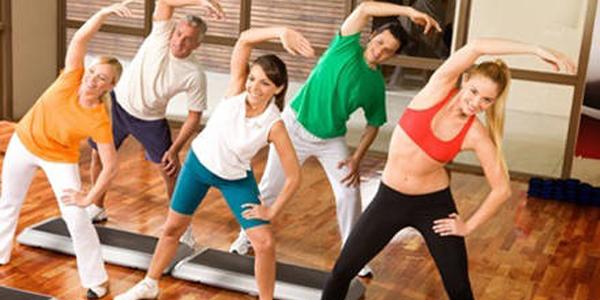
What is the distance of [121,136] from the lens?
15.3 feet

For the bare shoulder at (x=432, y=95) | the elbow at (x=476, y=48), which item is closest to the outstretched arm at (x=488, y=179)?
the bare shoulder at (x=432, y=95)

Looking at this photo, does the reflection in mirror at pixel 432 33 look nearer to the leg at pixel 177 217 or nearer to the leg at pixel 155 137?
the leg at pixel 155 137

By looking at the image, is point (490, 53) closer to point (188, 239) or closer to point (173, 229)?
point (173, 229)

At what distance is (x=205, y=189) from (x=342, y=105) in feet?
2.95

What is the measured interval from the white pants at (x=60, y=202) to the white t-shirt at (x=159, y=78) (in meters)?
0.79

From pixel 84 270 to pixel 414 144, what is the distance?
164 cm

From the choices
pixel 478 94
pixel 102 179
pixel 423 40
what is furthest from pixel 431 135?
pixel 423 40

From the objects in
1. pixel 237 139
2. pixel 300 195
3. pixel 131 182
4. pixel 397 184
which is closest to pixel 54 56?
pixel 131 182

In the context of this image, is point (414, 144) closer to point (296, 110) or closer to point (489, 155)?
point (489, 155)

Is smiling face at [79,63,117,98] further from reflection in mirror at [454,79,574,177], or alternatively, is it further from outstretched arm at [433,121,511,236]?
reflection in mirror at [454,79,574,177]

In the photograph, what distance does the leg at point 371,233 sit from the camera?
3.27 m

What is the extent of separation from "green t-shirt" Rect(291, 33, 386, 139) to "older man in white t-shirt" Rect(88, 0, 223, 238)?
61cm

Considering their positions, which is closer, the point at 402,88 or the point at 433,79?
the point at 433,79

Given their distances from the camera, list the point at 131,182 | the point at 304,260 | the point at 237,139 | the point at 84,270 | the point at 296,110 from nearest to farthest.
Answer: the point at 237,139
the point at 84,270
the point at 296,110
the point at 304,260
the point at 131,182
